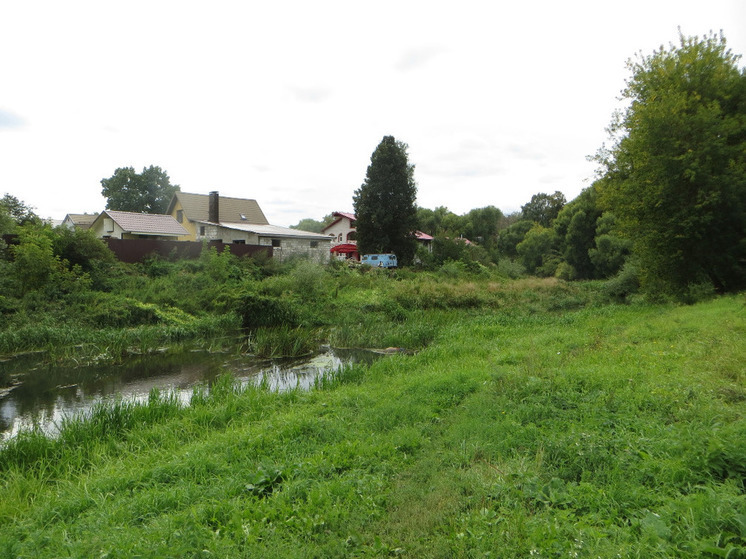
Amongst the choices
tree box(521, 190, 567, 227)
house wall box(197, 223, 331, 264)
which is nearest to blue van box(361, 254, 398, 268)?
house wall box(197, 223, 331, 264)

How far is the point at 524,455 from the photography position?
4.97m

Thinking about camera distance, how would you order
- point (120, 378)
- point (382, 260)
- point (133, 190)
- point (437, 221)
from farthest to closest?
point (437, 221) → point (133, 190) → point (382, 260) → point (120, 378)

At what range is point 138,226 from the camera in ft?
96.3

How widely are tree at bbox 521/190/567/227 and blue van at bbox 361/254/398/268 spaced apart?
102 feet

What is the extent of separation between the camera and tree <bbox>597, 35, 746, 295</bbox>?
1582cm

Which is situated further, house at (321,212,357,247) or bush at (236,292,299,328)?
house at (321,212,357,247)

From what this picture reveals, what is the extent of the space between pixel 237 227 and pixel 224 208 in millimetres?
5452

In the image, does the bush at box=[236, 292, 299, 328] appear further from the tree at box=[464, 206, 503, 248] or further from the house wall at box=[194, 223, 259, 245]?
the tree at box=[464, 206, 503, 248]

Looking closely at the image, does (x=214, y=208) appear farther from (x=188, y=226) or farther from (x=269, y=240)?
(x=269, y=240)

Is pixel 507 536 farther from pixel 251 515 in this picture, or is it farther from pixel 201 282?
pixel 201 282

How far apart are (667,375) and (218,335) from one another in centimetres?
Result: 1493

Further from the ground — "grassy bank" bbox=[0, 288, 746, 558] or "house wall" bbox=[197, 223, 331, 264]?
"house wall" bbox=[197, 223, 331, 264]

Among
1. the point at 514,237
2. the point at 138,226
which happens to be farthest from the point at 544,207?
the point at 138,226

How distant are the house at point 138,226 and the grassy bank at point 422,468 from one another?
933 inches
